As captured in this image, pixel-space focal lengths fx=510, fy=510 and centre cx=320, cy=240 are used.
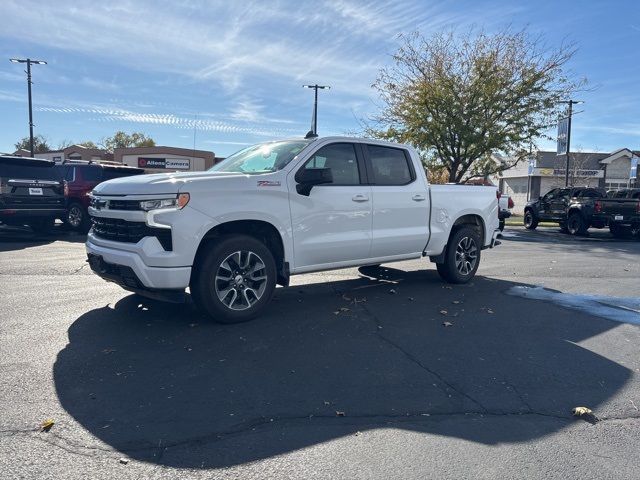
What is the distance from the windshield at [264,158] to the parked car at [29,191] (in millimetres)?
8451

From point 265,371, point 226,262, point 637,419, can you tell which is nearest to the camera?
point 637,419

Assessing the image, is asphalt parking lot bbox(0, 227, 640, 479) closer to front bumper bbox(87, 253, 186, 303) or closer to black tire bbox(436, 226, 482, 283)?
front bumper bbox(87, 253, 186, 303)

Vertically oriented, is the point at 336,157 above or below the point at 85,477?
above

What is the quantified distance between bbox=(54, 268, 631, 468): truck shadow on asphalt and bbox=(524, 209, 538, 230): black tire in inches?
679

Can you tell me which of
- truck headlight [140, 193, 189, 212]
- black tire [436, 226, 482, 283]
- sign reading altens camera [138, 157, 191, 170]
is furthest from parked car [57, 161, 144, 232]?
sign reading altens camera [138, 157, 191, 170]

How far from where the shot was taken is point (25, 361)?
170 inches

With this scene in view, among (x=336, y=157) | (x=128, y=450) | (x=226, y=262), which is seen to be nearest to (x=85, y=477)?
(x=128, y=450)

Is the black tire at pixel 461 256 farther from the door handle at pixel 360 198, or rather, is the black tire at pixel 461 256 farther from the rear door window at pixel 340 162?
the rear door window at pixel 340 162

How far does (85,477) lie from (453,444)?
214 cm

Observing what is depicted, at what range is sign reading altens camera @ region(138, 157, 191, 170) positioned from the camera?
50.3m

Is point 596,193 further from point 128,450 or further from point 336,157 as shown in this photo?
point 128,450

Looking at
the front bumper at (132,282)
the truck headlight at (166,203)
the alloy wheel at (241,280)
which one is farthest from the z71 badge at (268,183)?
the front bumper at (132,282)

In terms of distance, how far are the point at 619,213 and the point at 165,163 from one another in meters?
42.3

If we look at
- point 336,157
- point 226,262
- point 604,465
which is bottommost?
point 604,465
